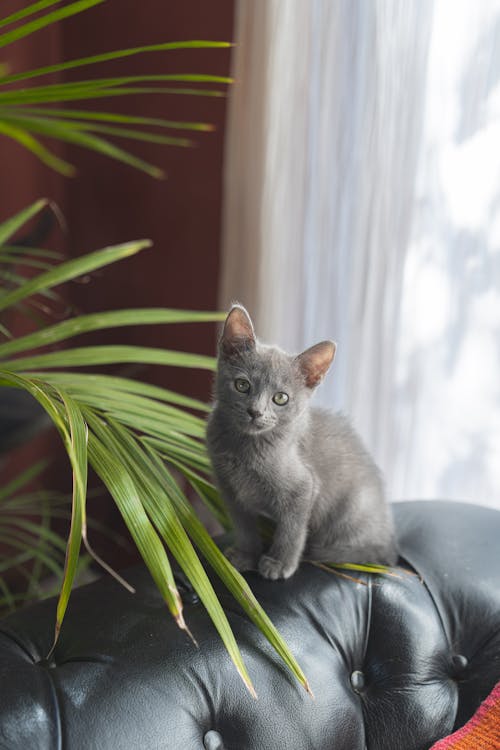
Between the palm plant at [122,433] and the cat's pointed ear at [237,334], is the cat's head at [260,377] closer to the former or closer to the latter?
the cat's pointed ear at [237,334]

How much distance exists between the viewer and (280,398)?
1.00 m

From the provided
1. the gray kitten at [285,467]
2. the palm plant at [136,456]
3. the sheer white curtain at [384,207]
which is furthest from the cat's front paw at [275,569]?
the sheer white curtain at [384,207]

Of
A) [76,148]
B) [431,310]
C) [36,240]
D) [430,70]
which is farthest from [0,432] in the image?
[76,148]

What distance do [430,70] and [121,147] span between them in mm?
1132

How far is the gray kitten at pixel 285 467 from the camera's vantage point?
100 centimetres

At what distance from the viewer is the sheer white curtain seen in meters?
1.38

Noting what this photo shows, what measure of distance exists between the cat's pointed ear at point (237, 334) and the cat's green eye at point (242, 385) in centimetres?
4

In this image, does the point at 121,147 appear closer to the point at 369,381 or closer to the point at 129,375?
the point at 129,375

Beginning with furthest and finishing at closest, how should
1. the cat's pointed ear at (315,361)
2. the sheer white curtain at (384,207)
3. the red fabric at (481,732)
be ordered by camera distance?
the sheer white curtain at (384,207)
the cat's pointed ear at (315,361)
the red fabric at (481,732)

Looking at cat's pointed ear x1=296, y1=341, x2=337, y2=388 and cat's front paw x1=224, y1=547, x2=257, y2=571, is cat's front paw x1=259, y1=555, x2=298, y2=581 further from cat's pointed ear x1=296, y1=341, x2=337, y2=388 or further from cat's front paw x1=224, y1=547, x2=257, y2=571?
cat's pointed ear x1=296, y1=341, x2=337, y2=388

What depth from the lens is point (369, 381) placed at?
5.18 feet

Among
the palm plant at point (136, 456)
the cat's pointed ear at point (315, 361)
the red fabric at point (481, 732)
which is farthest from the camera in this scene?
the cat's pointed ear at point (315, 361)

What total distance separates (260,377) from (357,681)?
42 centimetres

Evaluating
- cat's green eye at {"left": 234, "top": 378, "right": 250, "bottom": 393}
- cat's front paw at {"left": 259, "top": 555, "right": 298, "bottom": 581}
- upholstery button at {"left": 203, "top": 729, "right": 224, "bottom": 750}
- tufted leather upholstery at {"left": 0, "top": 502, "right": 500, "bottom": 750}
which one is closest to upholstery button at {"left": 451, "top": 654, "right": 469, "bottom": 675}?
tufted leather upholstery at {"left": 0, "top": 502, "right": 500, "bottom": 750}
